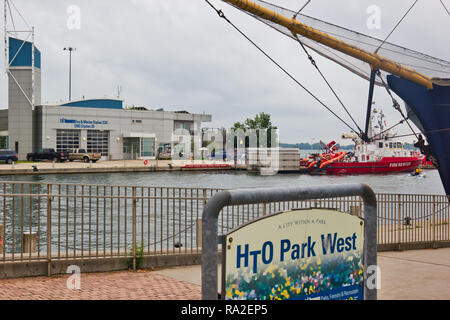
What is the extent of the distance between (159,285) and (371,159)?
7876 cm

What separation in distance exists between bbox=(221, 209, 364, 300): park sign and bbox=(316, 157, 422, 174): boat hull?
256ft

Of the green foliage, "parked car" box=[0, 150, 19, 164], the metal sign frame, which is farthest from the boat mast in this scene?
"parked car" box=[0, 150, 19, 164]

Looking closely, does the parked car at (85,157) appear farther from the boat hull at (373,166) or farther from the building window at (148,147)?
the boat hull at (373,166)

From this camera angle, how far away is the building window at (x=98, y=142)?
81.8 metres

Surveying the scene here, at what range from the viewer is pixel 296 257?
387 centimetres

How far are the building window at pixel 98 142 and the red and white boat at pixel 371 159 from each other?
32.0 m

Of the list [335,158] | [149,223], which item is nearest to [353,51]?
[149,223]

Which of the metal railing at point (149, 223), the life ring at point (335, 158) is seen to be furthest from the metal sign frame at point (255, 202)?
the life ring at point (335, 158)

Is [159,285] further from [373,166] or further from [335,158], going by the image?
[373,166]

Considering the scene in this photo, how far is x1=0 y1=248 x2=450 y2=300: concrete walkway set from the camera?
727cm

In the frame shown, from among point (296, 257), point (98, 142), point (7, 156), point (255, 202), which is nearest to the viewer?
point (255, 202)

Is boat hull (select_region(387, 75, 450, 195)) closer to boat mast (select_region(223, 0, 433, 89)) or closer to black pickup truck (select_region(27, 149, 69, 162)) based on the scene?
boat mast (select_region(223, 0, 433, 89))

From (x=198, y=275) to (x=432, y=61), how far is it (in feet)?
70.5
